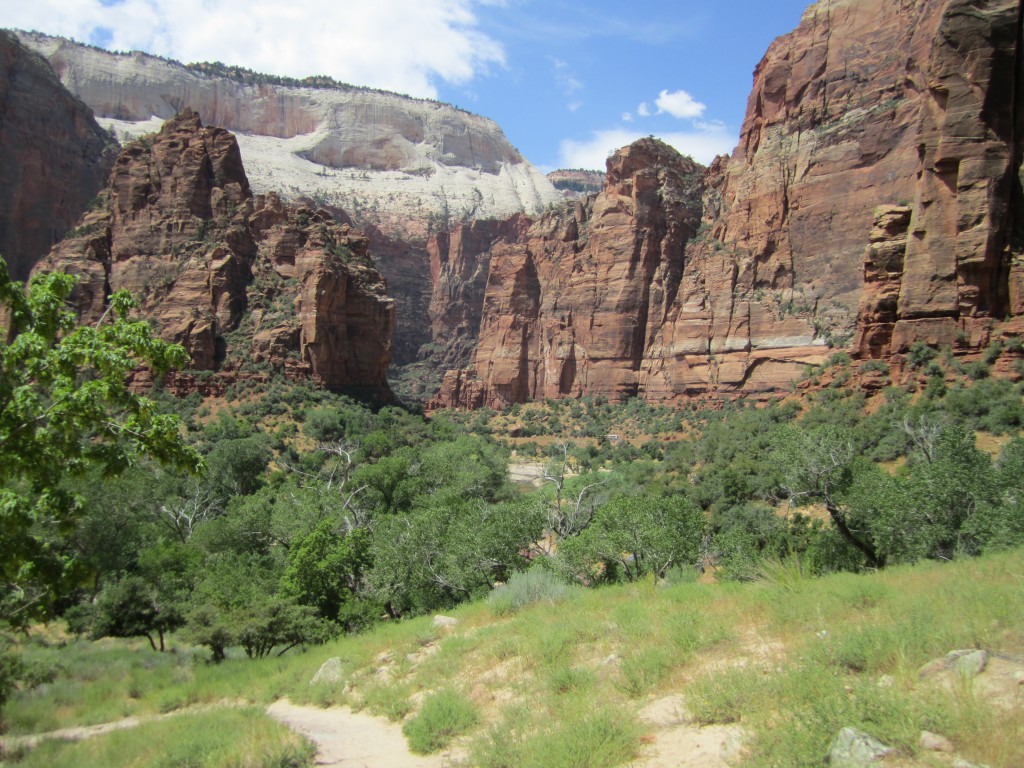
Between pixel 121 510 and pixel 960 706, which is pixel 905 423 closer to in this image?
pixel 960 706

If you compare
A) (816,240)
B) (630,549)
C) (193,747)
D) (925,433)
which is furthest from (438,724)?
(816,240)

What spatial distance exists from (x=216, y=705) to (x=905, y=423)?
22.8 meters

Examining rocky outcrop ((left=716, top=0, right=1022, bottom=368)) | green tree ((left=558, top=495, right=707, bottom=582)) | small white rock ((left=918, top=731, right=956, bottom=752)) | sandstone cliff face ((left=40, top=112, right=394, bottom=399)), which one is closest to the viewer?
small white rock ((left=918, top=731, right=956, bottom=752))

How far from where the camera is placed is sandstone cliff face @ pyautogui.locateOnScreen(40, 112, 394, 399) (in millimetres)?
52156

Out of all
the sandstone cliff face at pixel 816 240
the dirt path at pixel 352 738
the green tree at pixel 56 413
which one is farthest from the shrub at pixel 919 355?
the green tree at pixel 56 413

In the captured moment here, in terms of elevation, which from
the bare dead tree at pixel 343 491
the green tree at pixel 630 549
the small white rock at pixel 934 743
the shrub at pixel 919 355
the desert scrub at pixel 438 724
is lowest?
the bare dead tree at pixel 343 491

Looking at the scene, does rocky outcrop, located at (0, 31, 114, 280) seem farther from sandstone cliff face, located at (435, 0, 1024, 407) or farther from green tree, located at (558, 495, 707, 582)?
green tree, located at (558, 495, 707, 582)

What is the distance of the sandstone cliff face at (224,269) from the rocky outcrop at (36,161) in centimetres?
1651

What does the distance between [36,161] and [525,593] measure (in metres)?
84.2

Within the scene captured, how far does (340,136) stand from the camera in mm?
163000

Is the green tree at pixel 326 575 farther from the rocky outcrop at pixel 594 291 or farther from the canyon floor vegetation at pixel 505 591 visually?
the rocky outcrop at pixel 594 291

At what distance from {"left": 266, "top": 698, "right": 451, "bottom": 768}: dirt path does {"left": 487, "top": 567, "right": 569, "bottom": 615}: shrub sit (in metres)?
3.87

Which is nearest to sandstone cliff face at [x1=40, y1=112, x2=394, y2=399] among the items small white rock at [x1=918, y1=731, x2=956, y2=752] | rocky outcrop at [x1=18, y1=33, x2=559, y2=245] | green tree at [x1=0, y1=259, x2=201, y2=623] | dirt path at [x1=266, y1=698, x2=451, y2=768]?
dirt path at [x1=266, y1=698, x2=451, y2=768]

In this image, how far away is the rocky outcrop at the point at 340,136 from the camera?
13825 centimetres
